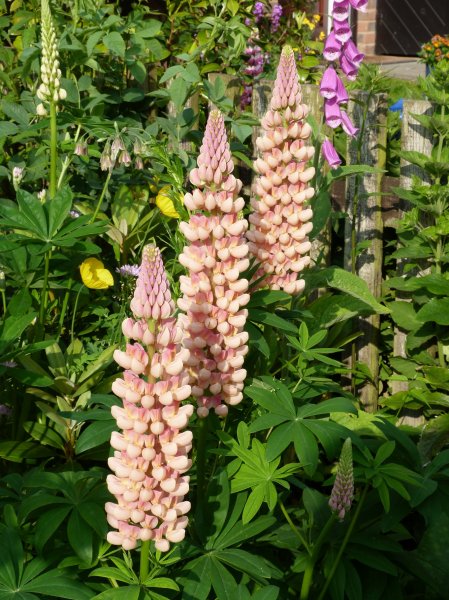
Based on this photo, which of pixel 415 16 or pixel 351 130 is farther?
pixel 415 16

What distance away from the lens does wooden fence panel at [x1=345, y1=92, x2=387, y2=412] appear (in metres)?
4.15

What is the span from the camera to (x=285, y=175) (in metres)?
2.57

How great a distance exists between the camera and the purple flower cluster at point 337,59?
10.3 ft

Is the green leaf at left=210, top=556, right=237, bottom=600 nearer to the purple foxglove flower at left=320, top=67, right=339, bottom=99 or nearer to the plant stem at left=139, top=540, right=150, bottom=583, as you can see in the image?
the plant stem at left=139, top=540, right=150, bottom=583

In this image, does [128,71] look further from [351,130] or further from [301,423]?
[301,423]

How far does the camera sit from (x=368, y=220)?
168 inches

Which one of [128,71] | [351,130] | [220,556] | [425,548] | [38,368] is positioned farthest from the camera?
[128,71]

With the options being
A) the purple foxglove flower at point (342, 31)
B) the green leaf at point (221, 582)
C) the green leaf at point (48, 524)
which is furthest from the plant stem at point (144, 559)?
the purple foxglove flower at point (342, 31)

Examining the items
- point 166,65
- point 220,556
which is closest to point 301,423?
point 220,556

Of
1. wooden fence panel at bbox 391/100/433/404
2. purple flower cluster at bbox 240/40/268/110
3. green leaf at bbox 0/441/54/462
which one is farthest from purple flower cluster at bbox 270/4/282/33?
green leaf at bbox 0/441/54/462

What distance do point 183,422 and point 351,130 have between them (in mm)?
1942

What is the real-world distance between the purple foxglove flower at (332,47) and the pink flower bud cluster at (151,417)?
1765 millimetres

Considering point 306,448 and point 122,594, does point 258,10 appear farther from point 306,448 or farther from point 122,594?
point 122,594

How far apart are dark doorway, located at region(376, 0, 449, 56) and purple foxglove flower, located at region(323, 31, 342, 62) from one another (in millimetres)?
11308
